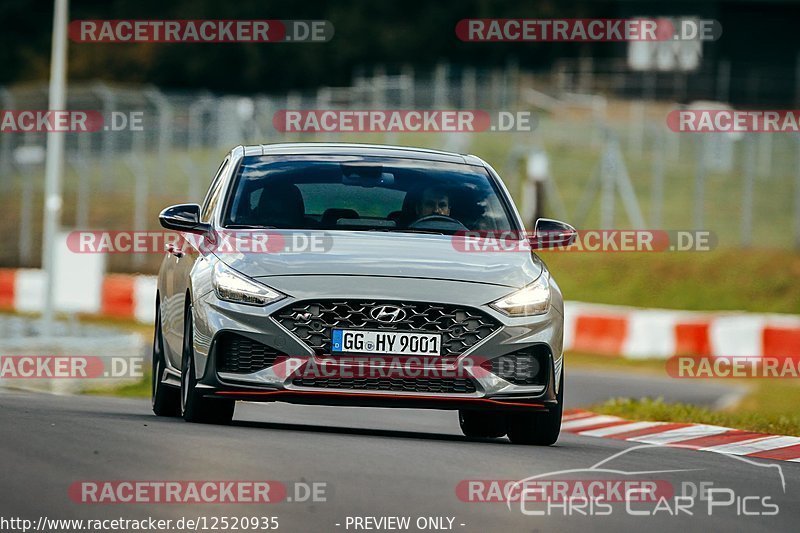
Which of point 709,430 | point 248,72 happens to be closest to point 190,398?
point 709,430

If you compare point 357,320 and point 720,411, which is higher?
point 357,320

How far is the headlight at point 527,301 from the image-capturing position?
1081 cm

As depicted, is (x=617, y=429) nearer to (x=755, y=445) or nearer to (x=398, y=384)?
(x=755, y=445)

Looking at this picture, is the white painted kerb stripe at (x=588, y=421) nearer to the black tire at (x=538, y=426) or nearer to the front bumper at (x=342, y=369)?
the black tire at (x=538, y=426)

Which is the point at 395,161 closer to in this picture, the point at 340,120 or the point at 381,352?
the point at 381,352

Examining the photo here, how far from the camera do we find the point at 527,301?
10.9 meters

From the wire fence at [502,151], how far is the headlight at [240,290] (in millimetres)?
20891

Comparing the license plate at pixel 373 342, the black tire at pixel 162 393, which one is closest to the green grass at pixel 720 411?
the license plate at pixel 373 342

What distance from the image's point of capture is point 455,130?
36562mm

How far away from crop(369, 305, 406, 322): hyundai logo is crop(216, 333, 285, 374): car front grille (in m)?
0.59

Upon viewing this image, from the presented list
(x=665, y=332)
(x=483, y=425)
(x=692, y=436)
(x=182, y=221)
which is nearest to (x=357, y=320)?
(x=182, y=221)

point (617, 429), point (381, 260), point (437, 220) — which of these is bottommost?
point (617, 429)

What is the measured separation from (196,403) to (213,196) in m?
1.91

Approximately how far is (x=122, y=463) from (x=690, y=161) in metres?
38.1
